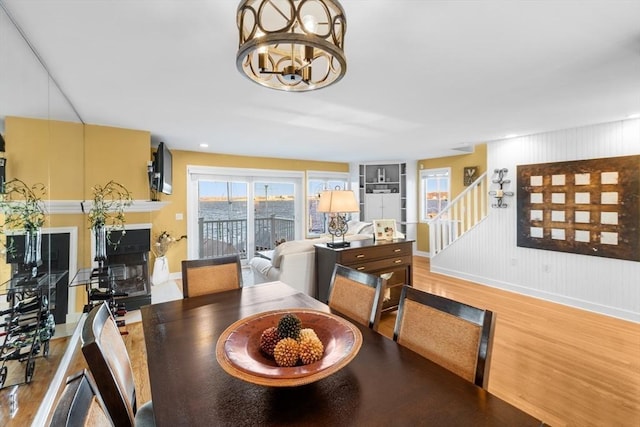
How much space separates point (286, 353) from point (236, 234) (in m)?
5.36

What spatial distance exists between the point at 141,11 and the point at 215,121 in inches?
80.0

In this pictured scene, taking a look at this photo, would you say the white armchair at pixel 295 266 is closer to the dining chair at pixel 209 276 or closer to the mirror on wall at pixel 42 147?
the dining chair at pixel 209 276

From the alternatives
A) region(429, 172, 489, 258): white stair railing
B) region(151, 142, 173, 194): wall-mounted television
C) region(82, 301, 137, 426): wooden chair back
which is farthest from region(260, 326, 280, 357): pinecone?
region(429, 172, 489, 258): white stair railing

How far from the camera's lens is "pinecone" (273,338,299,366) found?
3.47 feet

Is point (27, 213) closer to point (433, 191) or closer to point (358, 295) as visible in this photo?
point (358, 295)

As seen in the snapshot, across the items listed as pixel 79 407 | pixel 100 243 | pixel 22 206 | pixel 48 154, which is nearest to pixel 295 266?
pixel 100 243

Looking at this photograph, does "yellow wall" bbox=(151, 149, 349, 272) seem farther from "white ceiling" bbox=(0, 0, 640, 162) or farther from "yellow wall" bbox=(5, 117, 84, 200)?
"yellow wall" bbox=(5, 117, 84, 200)

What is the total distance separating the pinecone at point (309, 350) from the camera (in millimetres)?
1069

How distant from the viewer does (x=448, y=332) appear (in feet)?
4.16

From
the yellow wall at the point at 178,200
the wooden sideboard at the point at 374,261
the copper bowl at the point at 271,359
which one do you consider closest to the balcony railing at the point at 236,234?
the yellow wall at the point at 178,200

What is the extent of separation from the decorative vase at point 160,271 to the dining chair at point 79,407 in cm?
456

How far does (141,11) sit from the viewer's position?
1514 mm

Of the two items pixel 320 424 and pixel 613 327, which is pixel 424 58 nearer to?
pixel 320 424

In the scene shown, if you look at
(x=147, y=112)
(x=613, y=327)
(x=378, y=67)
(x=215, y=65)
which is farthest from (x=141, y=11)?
(x=613, y=327)
